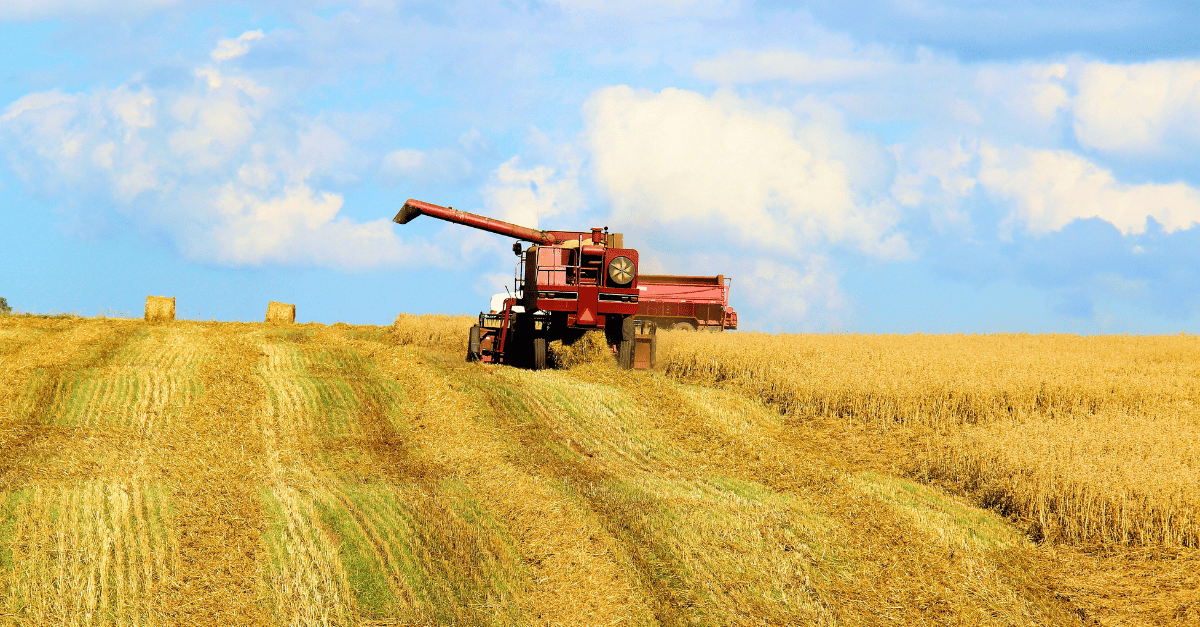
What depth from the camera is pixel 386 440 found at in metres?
12.9

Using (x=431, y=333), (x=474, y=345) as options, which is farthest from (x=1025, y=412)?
(x=431, y=333)

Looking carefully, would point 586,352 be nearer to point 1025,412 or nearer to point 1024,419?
point 1025,412

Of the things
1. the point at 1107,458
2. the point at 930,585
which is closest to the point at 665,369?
the point at 1107,458

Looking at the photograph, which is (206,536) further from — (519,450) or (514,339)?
(514,339)

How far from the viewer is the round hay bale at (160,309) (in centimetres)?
2653

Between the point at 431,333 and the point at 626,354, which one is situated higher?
the point at 431,333

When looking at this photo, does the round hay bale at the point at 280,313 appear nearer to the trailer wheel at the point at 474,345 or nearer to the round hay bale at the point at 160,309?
the round hay bale at the point at 160,309

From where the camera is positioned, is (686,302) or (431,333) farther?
(686,302)

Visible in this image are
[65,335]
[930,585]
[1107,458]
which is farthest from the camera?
[65,335]

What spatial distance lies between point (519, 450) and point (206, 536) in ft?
15.4

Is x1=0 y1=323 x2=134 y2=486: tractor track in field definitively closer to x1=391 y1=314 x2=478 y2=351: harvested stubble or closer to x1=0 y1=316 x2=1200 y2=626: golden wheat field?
x1=0 y1=316 x2=1200 y2=626: golden wheat field

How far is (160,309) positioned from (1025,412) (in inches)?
928

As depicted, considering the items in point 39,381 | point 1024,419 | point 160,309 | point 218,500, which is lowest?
point 218,500

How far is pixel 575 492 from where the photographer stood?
1031cm
